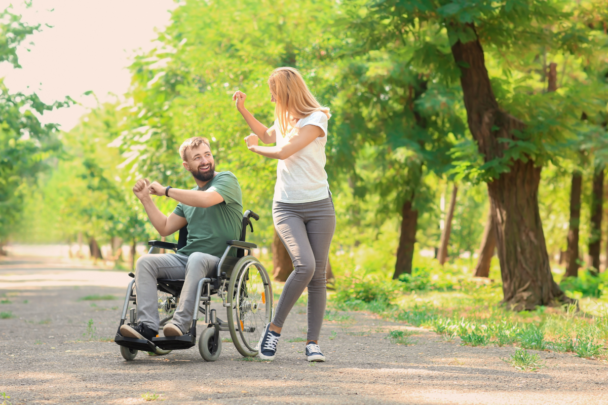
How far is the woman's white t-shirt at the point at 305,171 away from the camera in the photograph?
455 cm

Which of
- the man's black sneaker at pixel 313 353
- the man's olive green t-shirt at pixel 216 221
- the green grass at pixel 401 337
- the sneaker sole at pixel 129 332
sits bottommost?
the green grass at pixel 401 337

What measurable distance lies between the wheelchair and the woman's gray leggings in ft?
1.19

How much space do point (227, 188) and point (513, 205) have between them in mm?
5631

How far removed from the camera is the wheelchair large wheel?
15.4ft

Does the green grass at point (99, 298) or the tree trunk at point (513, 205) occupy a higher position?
the tree trunk at point (513, 205)

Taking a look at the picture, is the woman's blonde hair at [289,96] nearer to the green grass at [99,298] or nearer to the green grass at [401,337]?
the green grass at [401,337]

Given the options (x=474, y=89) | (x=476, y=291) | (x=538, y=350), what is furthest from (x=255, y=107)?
(x=538, y=350)

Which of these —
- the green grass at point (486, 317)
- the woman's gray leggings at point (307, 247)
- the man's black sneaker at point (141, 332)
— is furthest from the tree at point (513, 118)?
the man's black sneaker at point (141, 332)

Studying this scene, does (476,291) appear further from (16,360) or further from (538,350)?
(16,360)

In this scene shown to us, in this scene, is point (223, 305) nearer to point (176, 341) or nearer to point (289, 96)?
point (176, 341)

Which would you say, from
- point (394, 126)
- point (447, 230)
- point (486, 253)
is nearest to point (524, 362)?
point (394, 126)

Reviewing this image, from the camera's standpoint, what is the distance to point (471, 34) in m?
8.51

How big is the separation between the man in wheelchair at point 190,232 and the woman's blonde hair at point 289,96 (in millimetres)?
681

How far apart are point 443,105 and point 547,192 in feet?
29.9
